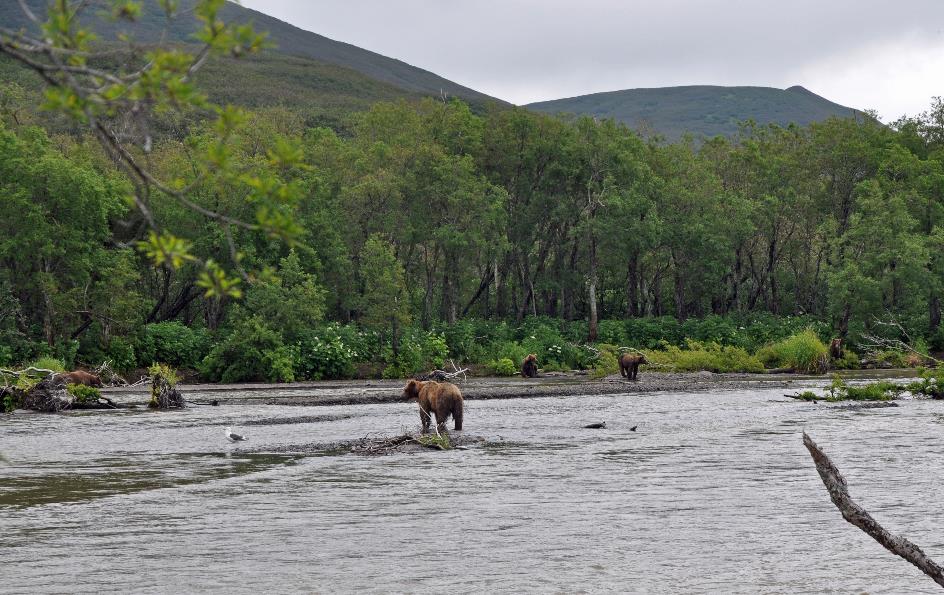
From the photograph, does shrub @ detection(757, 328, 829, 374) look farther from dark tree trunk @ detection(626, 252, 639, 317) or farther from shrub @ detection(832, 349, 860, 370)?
dark tree trunk @ detection(626, 252, 639, 317)

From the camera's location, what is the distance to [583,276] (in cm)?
6956

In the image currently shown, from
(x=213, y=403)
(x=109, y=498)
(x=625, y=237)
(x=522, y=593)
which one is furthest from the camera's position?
(x=625, y=237)

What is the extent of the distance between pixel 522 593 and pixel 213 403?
93.9 ft

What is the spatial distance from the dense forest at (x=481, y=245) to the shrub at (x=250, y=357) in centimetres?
14

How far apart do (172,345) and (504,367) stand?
54.6 ft

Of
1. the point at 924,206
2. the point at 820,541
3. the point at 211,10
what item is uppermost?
the point at 924,206

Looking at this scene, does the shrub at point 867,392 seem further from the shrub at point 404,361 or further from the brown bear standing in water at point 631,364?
the shrub at point 404,361

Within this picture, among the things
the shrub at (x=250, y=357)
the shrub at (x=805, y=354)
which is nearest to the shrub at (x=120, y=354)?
the shrub at (x=250, y=357)

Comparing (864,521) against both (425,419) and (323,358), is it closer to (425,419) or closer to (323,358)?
(425,419)

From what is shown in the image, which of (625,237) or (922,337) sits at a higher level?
(625,237)

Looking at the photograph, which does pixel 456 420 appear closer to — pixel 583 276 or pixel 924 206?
pixel 583 276

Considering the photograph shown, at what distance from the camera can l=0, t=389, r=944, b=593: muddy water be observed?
11.5 meters

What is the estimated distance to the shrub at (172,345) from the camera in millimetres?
52156

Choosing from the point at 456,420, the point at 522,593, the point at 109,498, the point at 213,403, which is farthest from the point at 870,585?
the point at 213,403
